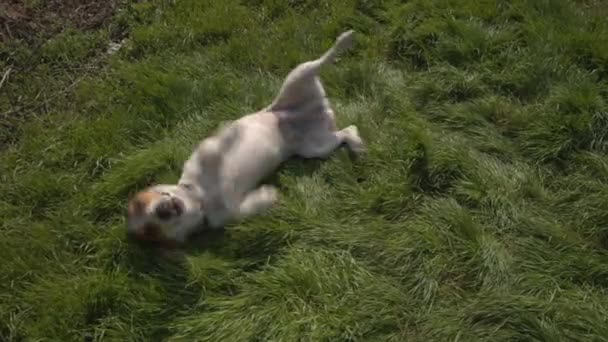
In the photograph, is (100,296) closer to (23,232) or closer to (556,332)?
(23,232)

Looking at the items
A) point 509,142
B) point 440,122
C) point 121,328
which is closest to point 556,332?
point 509,142

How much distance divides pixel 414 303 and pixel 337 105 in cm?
171

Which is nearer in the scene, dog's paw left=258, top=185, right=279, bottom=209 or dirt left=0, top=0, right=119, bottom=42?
dog's paw left=258, top=185, right=279, bottom=209

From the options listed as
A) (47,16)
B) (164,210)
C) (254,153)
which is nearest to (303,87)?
(254,153)

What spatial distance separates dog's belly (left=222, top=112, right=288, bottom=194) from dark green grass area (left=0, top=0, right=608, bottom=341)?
13 cm

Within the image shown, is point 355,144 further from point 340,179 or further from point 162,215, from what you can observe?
point 162,215

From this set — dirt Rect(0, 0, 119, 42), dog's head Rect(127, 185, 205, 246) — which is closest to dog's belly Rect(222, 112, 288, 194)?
dog's head Rect(127, 185, 205, 246)

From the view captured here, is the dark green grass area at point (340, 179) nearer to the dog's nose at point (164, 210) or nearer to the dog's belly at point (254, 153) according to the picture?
the dog's belly at point (254, 153)

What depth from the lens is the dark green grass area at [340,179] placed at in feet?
9.80

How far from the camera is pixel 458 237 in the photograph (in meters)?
3.27

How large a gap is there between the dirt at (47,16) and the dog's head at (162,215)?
8.34 ft

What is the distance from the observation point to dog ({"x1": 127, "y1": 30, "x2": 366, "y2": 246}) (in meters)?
3.22

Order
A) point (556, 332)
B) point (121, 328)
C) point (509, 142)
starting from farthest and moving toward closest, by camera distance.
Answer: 1. point (509, 142)
2. point (121, 328)
3. point (556, 332)

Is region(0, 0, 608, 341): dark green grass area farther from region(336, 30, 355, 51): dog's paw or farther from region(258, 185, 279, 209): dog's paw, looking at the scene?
region(336, 30, 355, 51): dog's paw
